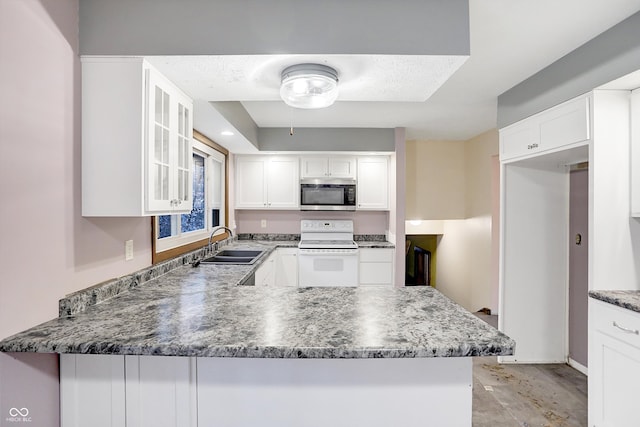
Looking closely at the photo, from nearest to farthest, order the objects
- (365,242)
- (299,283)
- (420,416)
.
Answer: (420,416), (299,283), (365,242)

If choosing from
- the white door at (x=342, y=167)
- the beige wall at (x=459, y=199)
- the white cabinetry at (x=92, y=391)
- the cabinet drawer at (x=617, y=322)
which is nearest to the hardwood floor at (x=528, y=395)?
the cabinet drawer at (x=617, y=322)

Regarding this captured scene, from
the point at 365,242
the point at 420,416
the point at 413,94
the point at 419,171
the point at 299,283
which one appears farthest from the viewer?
the point at 419,171

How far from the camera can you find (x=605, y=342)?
181 cm

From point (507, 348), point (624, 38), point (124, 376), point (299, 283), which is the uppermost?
point (624, 38)

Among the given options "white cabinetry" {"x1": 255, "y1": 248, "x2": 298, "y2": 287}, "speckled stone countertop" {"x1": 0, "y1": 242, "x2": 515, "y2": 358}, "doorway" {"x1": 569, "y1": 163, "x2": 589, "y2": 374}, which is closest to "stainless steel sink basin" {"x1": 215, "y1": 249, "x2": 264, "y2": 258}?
"white cabinetry" {"x1": 255, "y1": 248, "x2": 298, "y2": 287}

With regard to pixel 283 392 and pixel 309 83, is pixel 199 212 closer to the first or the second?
pixel 309 83

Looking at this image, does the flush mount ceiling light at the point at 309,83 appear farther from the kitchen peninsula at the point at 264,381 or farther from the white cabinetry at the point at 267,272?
the white cabinetry at the point at 267,272

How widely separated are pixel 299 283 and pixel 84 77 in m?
3.16

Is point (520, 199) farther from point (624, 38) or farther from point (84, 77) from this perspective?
point (84, 77)

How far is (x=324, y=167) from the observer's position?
4359 millimetres

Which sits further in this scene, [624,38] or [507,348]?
[624,38]

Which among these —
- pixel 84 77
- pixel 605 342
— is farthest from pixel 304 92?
pixel 605 342

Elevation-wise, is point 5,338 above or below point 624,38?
below

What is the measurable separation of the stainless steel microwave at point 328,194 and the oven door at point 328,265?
0.62m
